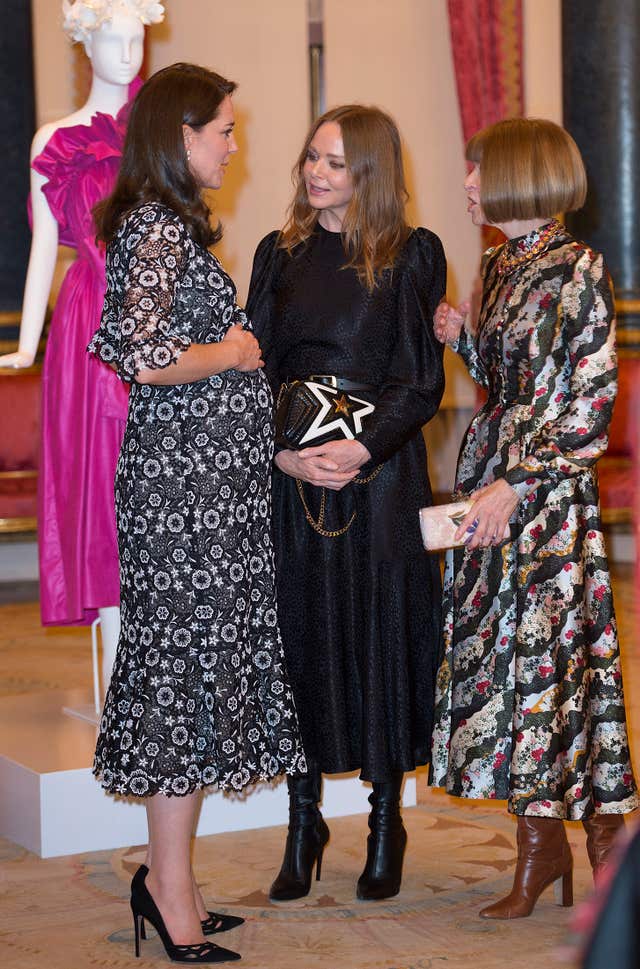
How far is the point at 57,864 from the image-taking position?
11.3 feet

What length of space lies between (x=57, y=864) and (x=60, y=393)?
126cm

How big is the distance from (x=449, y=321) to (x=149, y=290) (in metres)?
0.79

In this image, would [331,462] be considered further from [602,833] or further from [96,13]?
[96,13]

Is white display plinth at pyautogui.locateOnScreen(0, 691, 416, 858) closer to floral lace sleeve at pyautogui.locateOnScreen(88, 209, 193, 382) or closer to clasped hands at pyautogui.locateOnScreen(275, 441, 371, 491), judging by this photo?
clasped hands at pyautogui.locateOnScreen(275, 441, 371, 491)

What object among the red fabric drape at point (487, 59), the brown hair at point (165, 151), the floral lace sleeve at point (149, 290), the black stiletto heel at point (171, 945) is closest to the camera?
the floral lace sleeve at point (149, 290)

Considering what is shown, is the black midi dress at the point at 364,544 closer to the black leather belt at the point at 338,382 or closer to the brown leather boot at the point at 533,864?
the black leather belt at the point at 338,382

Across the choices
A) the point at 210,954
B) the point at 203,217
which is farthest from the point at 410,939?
the point at 203,217

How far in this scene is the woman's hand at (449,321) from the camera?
3.02 metres

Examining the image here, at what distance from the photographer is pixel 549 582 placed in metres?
2.78

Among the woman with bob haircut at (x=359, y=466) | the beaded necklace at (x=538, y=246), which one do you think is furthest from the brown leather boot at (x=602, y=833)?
the beaded necklace at (x=538, y=246)

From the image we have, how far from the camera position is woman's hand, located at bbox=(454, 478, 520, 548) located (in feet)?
8.98

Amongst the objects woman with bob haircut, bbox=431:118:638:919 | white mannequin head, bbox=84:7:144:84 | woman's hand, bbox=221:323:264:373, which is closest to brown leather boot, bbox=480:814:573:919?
woman with bob haircut, bbox=431:118:638:919

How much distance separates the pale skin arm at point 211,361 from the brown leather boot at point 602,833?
1.20m

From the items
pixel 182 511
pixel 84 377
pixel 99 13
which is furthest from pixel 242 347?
pixel 99 13
